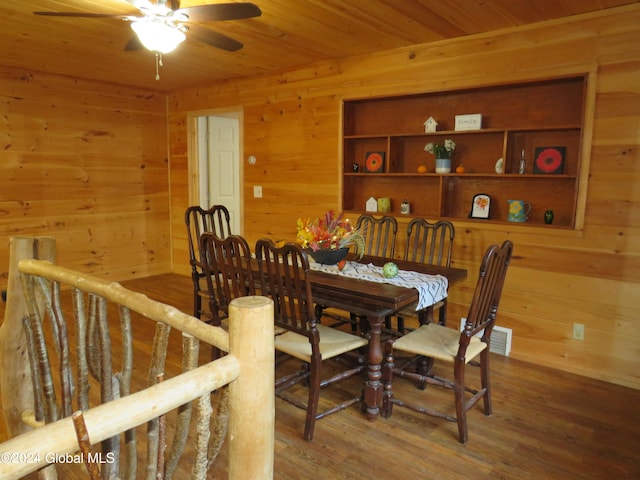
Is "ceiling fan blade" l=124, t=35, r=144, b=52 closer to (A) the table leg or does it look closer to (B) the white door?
(A) the table leg

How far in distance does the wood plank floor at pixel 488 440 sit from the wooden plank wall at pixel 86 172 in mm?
3568

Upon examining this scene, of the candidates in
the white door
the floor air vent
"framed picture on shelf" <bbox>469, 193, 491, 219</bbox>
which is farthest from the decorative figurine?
the white door

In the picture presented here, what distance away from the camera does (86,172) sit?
5.09 metres

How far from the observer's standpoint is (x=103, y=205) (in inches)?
207

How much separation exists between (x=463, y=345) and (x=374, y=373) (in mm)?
492

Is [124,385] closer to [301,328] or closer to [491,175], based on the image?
[301,328]

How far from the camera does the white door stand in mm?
5559

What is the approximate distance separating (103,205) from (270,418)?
4956 millimetres

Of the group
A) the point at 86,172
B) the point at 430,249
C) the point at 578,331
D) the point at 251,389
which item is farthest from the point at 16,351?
the point at 86,172

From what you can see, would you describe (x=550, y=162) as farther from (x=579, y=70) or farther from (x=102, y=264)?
(x=102, y=264)

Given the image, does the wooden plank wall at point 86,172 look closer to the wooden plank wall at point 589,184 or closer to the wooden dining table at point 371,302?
the wooden plank wall at point 589,184

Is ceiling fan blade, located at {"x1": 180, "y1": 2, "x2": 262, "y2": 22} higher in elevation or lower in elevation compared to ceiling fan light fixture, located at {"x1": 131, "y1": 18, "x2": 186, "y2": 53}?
higher

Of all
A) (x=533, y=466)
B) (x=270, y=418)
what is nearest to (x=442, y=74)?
(x=533, y=466)

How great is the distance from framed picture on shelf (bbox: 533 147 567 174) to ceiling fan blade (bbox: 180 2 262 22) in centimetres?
217
